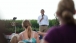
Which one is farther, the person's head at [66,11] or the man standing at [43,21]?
the man standing at [43,21]

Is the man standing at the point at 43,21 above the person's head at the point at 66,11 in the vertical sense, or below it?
below

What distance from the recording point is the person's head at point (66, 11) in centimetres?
242

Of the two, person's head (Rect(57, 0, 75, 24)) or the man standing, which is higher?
person's head (Rect(57, 0, 75, 24))

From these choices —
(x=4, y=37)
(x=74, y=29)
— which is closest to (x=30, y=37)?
(x=74, y=29)

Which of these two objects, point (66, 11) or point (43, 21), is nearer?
point (66, 11)

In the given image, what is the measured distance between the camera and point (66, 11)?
2438 mm

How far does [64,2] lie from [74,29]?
0.97 feet

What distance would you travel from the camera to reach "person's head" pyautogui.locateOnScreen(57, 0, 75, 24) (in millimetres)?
2424

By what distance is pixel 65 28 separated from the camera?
2434mm

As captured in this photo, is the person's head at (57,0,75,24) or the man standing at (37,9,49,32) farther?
the man standing at (37,9,49,32)

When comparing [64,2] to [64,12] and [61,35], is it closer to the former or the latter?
[64,12]

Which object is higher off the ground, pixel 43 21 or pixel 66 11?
pixel 66 11

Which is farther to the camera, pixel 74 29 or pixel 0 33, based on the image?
pixel 74 29

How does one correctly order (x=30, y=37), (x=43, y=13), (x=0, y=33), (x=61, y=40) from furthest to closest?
1. (x=43, y=13)
2. (x=30, y=37)
3. (x=61, y=40)
4. (x=0, y=33)
